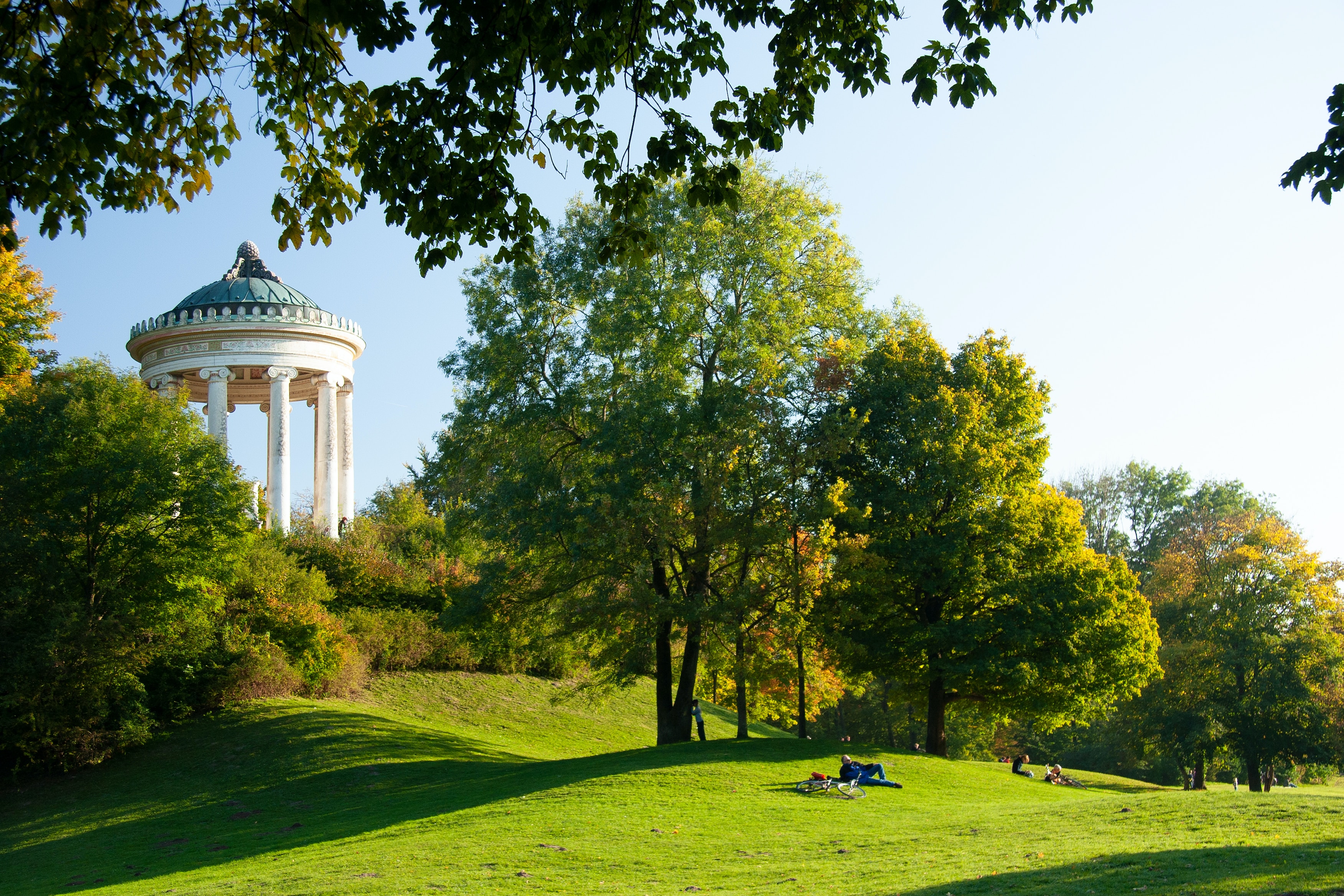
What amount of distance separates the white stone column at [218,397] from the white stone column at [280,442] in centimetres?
187

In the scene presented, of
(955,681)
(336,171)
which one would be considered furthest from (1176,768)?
(336,171)

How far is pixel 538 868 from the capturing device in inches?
563

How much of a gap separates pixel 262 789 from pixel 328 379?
25.1 m

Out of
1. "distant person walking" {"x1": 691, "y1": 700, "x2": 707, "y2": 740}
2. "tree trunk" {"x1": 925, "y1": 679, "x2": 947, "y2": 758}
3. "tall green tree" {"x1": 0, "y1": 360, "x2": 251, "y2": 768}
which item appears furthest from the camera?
"tree trunk" {"x1": 925, "y1": 679, "x2": 947, "y2": 758}

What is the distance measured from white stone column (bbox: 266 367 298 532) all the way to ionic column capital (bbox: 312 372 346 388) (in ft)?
4.06

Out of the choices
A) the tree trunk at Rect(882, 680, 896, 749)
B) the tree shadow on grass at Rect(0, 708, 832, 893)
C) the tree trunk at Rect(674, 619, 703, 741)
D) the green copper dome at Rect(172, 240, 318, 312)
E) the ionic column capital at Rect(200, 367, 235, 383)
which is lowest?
the tree trunk at Rect(882, 680, 896, 749)

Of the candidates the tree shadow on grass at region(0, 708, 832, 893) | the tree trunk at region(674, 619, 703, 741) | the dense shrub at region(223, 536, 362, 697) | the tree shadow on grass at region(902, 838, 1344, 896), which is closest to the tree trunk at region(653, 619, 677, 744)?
the tree trunk at region(674, 619, 703, 741)

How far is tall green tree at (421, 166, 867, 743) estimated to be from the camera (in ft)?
85.6

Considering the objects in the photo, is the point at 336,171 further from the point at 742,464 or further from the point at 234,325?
the point at 234,325

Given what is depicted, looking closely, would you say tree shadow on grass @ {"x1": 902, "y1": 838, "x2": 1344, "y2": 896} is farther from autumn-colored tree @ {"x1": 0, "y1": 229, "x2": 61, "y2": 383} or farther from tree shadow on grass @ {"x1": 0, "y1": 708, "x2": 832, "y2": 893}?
autumn-colored tree @ {"x1": 0, "y1": 229, "x2": 61, "y2": 383}

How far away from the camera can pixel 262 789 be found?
24.9 meters

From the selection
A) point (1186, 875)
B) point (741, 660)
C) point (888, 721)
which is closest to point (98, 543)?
point (741, 660)

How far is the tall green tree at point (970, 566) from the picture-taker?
28.4 meters

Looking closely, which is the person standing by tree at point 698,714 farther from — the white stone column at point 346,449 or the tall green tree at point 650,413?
the white stone column at point 346,449
